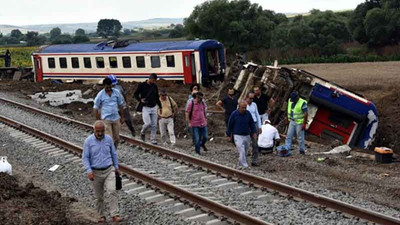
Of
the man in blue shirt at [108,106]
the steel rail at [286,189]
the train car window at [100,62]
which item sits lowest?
the steel rail at [286,189]

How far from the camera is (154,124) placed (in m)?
15.6

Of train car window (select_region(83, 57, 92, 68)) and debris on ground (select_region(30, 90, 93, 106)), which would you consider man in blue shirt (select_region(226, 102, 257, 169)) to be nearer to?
debris on ground (select_region(30, 90, 93, 106))

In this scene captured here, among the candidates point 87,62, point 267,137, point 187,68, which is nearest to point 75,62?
point 87,62

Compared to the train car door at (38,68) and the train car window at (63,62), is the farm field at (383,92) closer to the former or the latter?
the train car window at (63,62)

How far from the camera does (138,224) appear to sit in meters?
9.16

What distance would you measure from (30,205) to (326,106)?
33.8ft

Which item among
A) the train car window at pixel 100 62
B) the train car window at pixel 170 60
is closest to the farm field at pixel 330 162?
the train car window at pixel 170 60

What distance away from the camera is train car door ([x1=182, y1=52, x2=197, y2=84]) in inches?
1220

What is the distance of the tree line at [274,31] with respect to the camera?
184 ft

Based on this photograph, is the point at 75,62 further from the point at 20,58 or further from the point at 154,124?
the point at 20,58

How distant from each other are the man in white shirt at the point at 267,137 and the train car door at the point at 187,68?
16.3m

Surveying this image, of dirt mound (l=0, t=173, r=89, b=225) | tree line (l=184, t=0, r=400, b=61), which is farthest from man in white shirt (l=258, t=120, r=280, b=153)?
tree line (l=184, t=0, r=400, b=61)

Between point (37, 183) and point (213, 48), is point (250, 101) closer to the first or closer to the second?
point (37, 183)

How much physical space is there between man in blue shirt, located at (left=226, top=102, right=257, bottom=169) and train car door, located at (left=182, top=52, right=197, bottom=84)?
18230 mm
